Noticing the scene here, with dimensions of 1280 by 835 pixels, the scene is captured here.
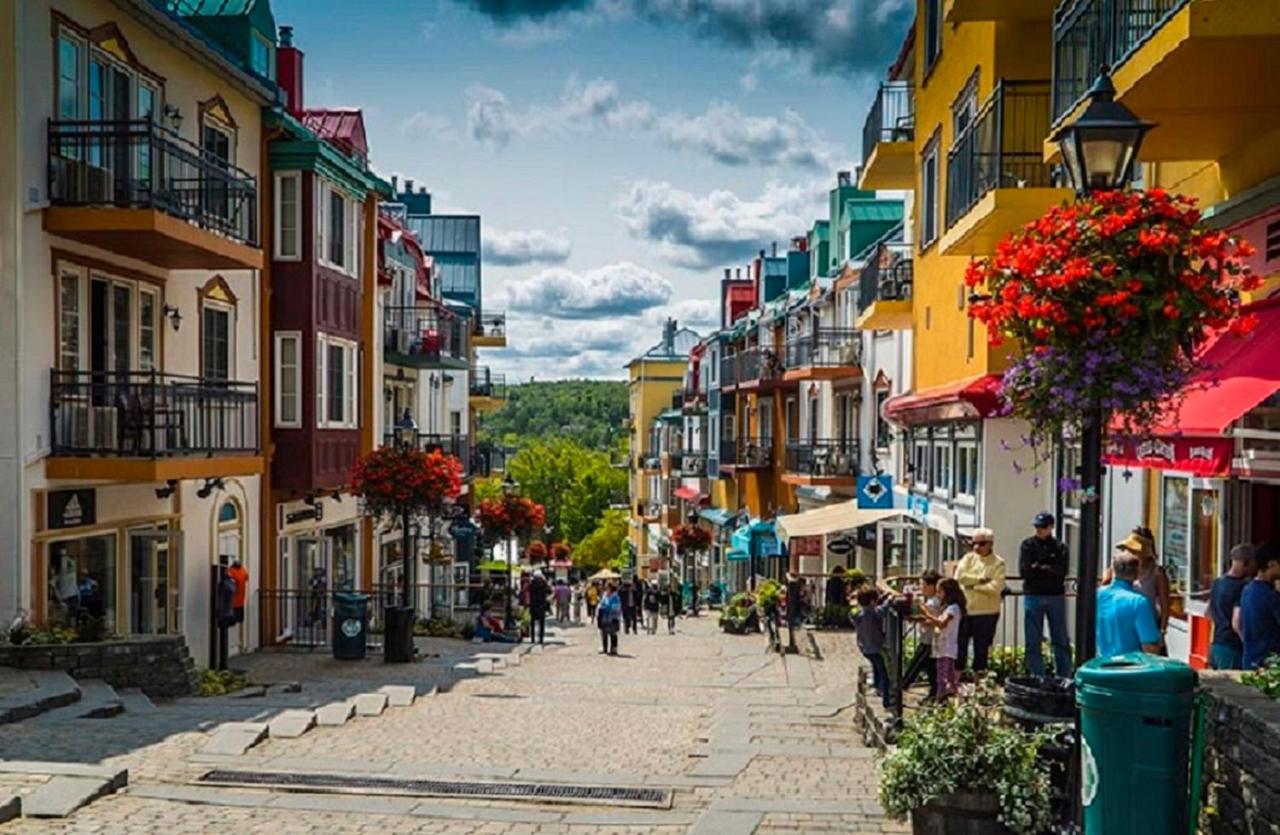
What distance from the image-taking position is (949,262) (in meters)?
21.8

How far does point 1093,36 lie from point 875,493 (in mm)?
17128

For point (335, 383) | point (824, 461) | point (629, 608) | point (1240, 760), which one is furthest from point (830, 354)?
point (1240, 760)

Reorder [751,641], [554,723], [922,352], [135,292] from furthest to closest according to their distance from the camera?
1. [751,641]
2. [922,352]
3. [135,292]
4. [554,723]

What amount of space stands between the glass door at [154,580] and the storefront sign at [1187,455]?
1385 cm

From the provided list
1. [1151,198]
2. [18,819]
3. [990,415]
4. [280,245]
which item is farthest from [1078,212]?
[280,245]

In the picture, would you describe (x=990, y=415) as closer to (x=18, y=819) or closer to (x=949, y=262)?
(x=949, y=262)

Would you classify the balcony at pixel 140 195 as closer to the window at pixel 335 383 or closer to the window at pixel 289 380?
the window at pixel 289 380

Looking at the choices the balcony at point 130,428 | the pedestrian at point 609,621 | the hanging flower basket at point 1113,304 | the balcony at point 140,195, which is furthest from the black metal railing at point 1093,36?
the pedestrian at point 609,621

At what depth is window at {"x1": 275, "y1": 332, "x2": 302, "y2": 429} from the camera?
81.7ft

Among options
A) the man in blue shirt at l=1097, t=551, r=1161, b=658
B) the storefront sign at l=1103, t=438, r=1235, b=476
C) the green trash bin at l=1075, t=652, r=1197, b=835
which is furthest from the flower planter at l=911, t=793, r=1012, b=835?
the storefront sign at l=1103, t=438, r=1235, b=476

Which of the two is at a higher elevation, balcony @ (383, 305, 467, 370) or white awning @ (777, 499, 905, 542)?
balcony @ (383, 305, 467, 370)

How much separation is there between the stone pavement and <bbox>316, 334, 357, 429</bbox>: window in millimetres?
8443

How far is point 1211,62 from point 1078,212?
279 cm

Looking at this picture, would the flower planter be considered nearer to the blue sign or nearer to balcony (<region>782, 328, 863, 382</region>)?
the blue sign
